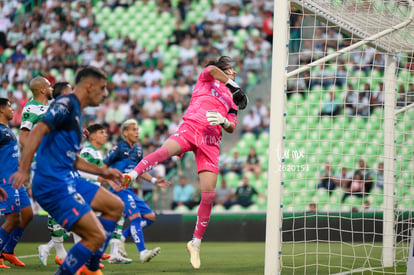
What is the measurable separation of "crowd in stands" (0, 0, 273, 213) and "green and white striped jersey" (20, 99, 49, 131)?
966 centimetres

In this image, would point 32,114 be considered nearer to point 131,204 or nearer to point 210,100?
point 131,204

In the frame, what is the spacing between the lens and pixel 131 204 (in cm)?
962

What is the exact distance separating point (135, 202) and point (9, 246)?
195cm

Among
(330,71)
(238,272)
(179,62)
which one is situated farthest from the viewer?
(179,62)

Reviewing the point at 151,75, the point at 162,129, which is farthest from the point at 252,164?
the point at 151,75

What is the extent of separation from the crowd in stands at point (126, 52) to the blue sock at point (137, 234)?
342 inches

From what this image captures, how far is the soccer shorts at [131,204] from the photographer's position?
959 cm

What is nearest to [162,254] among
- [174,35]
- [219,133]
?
[219,133]

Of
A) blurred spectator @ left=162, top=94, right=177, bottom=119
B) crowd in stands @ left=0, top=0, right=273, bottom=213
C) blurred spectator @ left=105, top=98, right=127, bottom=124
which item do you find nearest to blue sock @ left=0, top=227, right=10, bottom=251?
crowd in stands @ left=0, top=0, right=273, bottom=213

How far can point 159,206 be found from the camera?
16.3 meters

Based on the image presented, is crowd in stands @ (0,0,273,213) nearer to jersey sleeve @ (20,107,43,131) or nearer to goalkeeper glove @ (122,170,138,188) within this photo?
jersey sleeve @ (20,107,43,131)

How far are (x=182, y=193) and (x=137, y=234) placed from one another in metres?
7.24

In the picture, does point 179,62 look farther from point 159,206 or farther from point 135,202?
point 135,202

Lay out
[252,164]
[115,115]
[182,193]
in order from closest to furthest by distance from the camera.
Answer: [182,193], [252,164], [115,115]
